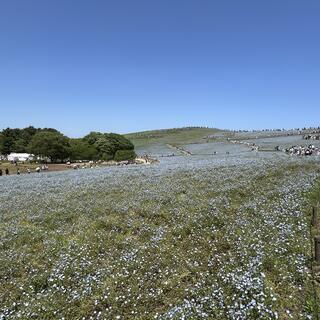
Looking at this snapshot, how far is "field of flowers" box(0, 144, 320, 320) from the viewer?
916 cm

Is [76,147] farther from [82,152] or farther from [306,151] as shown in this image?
[306,151]

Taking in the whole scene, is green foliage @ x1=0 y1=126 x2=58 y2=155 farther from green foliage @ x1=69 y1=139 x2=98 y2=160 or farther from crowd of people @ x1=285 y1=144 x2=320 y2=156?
crowd of people @ x1=285 y1=144 x2=320 y2=156

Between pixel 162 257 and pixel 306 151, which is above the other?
pixel 306 151

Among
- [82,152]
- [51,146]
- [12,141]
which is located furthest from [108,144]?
[12,141]

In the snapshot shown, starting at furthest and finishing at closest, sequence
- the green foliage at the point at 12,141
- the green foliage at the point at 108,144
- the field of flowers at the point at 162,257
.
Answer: the green foliage at the point at 12,141 < the green foliage at the point at 108,144 < the field of flowers at the point at 162,257

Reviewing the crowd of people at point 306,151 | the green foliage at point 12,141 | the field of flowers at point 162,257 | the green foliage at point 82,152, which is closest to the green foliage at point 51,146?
the green foliage at point 82,152

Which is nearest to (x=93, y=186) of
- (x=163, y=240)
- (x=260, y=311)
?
(x=163, y=240)

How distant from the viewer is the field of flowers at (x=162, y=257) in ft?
30.0

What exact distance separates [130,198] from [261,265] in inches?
459

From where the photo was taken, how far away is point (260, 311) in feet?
27.3

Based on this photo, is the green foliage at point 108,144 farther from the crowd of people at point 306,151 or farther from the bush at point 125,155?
the crowd of people at point 306,151

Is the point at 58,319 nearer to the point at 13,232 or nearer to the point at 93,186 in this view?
the point at 13,232

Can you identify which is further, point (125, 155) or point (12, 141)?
point (12, 141)

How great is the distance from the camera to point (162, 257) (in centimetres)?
1189
